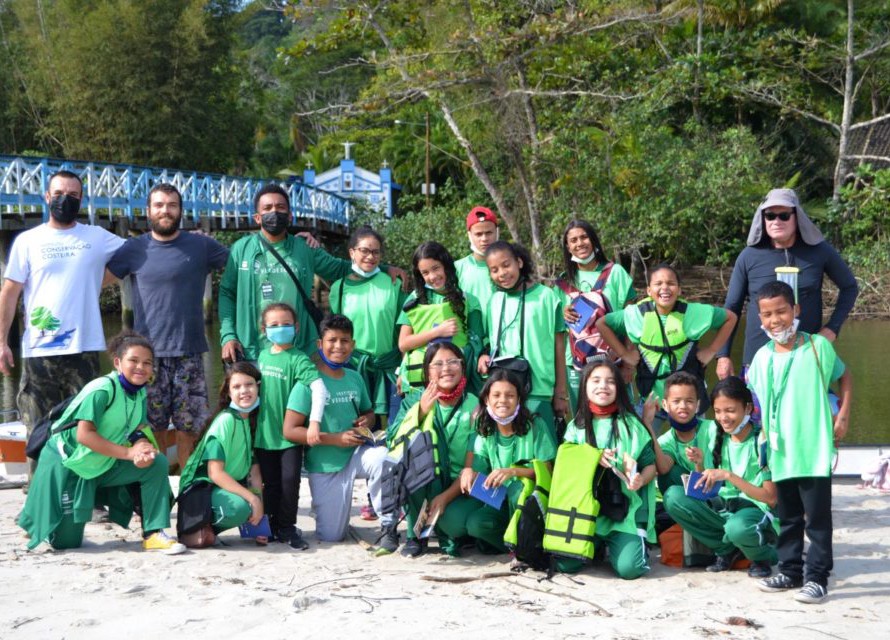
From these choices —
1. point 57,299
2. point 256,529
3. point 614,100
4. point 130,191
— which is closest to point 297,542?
point 256,529

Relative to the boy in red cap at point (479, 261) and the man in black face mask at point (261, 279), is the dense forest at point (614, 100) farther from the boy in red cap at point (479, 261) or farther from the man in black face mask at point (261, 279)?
the boy in red cap at point (479, 261)

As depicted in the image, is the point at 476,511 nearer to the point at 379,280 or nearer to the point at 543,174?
the point at 379,280

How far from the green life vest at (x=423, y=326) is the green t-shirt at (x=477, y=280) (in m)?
0.18

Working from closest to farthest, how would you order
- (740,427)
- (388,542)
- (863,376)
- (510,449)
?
(740,427)
(510,449)
(388,542)
(863,376)

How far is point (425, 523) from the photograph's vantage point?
489cm

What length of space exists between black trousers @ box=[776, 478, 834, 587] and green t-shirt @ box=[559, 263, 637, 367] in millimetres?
1623

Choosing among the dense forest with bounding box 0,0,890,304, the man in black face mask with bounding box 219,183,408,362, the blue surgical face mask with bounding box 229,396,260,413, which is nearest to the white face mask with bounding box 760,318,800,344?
the man in black face mask with bounding box 219,183,408,362

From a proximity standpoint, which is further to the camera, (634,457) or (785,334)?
(634,457)

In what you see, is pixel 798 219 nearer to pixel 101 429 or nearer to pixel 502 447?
pixel 502 447

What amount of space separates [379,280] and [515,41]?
14.4 meters

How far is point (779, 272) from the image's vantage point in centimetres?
514

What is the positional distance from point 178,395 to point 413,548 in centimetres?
163

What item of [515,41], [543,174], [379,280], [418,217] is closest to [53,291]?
[379,280]

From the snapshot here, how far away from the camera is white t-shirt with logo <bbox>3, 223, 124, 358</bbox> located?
5.46 metres
